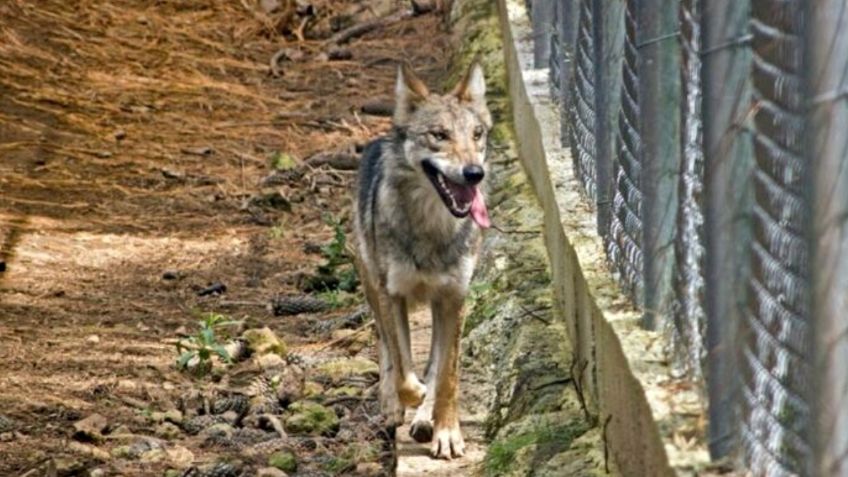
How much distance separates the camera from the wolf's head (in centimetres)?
748

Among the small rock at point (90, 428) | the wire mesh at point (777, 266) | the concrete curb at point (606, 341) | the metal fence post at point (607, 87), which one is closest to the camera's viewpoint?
the wire mesh at point (777, 266)

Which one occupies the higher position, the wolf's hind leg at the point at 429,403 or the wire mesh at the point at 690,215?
the wire mesh at the point at 690,215

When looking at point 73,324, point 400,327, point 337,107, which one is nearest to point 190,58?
point 337,107

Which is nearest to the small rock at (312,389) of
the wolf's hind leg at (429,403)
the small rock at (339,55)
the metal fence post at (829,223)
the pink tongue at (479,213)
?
the wolf's hind leg at (429,403)

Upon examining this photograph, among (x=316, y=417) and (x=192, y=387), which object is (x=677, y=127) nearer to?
(x=316, y=417)

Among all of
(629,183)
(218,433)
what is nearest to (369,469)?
(218,433)

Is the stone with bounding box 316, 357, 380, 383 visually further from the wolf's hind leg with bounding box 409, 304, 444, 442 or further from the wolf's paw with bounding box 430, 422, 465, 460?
the wolf's paw with bounding box 430, 422, 465, 460

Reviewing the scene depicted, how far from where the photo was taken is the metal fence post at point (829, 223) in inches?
120

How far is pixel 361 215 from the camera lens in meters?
8.16

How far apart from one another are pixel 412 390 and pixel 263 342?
1.90m

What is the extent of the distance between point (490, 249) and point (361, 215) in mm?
1045

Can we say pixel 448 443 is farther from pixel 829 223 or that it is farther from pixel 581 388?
pixel 829 223

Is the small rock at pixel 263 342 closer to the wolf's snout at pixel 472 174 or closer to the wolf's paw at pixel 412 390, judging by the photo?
the wolf's paw at pixel 412 390

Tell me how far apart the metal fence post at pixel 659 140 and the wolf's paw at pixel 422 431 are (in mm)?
2259
